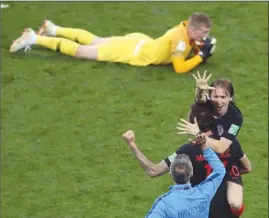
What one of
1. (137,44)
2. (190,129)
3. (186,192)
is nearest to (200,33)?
(137,44)

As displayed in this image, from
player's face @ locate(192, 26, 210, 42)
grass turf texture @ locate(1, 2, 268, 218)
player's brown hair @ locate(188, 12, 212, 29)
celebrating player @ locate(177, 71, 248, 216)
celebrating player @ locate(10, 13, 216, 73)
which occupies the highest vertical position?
celebrating player @ locate(177, 71, 248, 216)

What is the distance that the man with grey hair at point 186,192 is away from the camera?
534 centimetres

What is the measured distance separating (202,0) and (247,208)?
15.5ft

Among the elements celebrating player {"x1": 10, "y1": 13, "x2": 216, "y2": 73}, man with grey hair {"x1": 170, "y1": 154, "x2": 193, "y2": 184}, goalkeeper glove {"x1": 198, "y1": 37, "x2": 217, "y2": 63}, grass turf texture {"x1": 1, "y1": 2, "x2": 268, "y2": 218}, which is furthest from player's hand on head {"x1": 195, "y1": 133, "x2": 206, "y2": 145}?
goalkeeper glove {"x1": 198, "y1": 37, "x2": 217, "y2": 63}

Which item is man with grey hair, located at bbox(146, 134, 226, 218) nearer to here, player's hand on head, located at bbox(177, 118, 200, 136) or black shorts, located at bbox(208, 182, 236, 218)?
player's hand on head, located at bbox(177, 118, 200, 136)

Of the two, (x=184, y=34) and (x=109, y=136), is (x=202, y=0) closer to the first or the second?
(x=184, y=34)

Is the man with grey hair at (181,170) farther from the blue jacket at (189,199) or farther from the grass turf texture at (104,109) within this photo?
the grass turf texture at (104,109)

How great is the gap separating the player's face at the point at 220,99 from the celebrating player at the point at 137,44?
3.14 m

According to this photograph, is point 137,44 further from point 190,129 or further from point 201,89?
point 190,129

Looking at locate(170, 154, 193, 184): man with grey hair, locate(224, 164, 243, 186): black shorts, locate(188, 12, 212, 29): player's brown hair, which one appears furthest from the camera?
locate(188, 12, 212, 29): player's brown hair

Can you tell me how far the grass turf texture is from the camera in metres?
7.52

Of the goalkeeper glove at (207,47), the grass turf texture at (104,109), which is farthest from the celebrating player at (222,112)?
the goalkeeper glove at (207,47)

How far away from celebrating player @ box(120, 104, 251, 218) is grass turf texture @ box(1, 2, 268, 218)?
3.20ft

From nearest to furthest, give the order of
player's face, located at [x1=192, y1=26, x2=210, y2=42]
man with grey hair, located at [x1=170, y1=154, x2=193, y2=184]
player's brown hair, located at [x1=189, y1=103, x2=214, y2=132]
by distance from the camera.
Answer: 1. man with grey hair, located at [x1=170, y1=154, x2=193, y2=184]
2. player's brown hair, located at [x1=189, y1=103, x2=214, y2=132]
3. player's face, located at [x1=192, y1=26, x2=210, y2=42]
